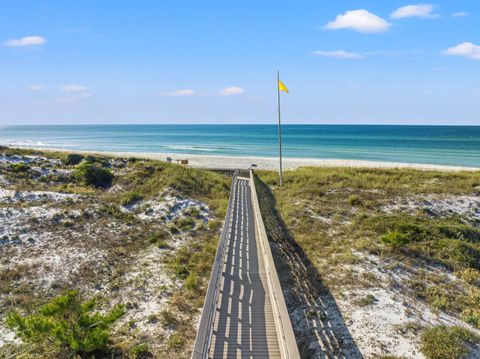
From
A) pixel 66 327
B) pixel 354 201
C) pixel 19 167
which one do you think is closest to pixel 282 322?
pixel 66 327

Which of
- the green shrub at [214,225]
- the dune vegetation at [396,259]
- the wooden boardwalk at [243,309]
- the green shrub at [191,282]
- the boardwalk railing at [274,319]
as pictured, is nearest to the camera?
the boardwalk railing at [274,319]

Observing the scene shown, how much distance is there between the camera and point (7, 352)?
34.8 ft

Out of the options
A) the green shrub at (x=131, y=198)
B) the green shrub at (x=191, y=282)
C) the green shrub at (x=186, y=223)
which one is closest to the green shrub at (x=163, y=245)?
the green shrub at (x=186, y=223)

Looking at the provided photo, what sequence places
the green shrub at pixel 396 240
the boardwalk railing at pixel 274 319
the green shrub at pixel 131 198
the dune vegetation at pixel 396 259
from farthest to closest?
1. the green shrub at pixel 131 198
2. the green shrub at pixel 396 240
3. the dune vegetation at pixel 396 259
4. the boardwalk railing at pixel 274 319

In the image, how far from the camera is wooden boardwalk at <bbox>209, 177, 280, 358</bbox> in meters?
9.07

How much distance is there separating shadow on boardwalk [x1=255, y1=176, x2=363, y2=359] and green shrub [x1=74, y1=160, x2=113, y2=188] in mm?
21364

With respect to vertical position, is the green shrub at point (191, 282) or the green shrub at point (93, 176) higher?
the green shrub at point (93, 176)

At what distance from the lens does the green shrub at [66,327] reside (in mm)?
9227

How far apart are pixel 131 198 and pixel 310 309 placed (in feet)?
60.3

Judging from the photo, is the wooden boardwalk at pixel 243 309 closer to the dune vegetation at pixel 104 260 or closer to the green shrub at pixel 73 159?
the dune vegetation at pixel 104 260

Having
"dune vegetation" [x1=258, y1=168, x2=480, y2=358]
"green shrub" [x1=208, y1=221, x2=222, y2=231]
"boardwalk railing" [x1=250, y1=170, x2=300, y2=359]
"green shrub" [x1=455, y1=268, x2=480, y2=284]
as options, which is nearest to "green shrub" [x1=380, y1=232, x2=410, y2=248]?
"dune vegetation" [x1=258, y1=168, x2=480, y2=358]

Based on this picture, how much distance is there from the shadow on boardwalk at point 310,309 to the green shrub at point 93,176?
841 inches

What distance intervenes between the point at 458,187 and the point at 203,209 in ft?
72.1

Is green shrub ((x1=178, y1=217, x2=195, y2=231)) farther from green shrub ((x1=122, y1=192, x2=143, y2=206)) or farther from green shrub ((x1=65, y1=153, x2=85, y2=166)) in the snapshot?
green shrub ((x1=65, y1=153, x2=85, y2=166))
